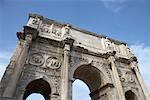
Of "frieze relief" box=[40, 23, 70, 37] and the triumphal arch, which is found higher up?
"frieze relief" box=[40, 23, 70, 37]

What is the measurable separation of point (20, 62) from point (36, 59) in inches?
55.0

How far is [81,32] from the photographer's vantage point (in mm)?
14508

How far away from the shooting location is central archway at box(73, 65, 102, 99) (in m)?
12.2

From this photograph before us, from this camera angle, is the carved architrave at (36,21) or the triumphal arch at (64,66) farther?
the carved architrave at (36,21)

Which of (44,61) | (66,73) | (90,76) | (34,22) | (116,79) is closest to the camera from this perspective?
(66,73)

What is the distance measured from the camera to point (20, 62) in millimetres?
9133

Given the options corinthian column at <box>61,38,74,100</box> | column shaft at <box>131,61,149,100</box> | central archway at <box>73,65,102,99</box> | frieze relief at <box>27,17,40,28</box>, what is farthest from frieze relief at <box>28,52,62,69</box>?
column shaft at <box>131,61,149,100</box>

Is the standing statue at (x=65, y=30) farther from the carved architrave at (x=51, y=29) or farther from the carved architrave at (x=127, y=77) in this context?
the carved architrave at (x=127, y=77)

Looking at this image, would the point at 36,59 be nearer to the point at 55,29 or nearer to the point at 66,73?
the point at 66,73

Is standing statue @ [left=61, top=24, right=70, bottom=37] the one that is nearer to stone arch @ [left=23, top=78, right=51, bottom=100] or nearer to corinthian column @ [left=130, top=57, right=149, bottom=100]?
stone arch @ [left=23, top=78, right=51, bottom=100]

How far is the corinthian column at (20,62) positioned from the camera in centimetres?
780

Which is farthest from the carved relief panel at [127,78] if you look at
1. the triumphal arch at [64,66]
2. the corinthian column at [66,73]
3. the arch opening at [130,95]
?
the corinthian column at [66,73]

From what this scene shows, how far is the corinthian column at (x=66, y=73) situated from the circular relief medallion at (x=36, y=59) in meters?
1.47

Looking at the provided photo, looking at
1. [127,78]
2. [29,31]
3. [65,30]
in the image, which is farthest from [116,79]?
[29,31]
